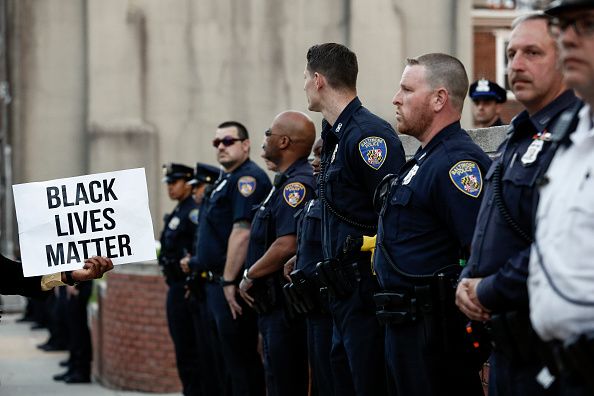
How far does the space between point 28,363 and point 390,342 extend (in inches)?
464

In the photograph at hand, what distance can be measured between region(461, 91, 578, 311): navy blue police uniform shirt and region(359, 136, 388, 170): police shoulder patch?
1626 millimetres

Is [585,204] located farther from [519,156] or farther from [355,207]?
→ [355,207]

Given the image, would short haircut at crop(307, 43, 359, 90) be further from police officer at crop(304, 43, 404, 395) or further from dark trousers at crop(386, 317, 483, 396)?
dark trousers at crop(386, 317, 483, 396)

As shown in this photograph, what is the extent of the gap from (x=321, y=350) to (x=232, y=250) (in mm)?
2069

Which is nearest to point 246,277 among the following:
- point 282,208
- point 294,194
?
point 282,208

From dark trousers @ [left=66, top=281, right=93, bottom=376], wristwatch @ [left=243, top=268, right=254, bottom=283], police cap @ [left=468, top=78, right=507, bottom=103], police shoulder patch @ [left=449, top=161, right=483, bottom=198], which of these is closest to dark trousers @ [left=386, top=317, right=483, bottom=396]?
police shoulder patch @ [left=449, top=161, right=483, bottom=198]

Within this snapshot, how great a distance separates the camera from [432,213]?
530 centimetres

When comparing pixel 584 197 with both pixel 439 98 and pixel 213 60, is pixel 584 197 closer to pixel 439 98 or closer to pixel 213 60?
pixel 439 98

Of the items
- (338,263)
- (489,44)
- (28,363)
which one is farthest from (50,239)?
(489,44)

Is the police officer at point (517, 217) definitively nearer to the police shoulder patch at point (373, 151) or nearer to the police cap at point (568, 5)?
the police cap at point (568, 5)

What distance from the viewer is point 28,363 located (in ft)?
53.6

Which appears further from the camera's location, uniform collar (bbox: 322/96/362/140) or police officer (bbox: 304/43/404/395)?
uniform collar (bbox: 322/96/362/140)

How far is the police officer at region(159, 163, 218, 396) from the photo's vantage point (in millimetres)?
10461

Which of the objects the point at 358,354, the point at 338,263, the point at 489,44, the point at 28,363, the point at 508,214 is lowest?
the point at 28,363
